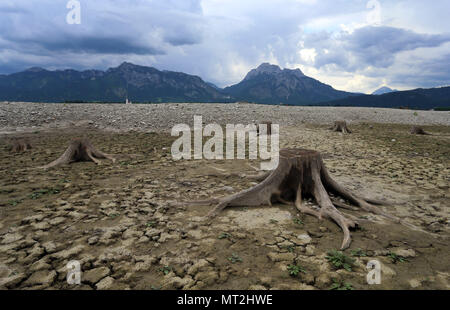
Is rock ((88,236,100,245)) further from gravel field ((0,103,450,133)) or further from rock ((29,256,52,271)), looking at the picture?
gravel field ((0,103,450,133))

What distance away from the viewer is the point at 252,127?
17828 mm

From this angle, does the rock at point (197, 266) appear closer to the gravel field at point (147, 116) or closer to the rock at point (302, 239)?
the rock at point (302, 239)

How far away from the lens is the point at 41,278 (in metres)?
2.82

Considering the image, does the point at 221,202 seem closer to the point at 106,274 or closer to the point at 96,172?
the point at 106,274

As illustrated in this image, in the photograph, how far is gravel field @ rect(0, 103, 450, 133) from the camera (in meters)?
16.0

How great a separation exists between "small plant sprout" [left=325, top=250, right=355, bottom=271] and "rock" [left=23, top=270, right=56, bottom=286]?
3543 mm

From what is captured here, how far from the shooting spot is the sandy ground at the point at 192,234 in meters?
2.85

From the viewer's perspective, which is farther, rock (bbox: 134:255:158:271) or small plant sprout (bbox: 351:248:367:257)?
small plant sprout (bbox: 351:248:367:257)

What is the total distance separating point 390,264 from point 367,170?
5118 millimetres

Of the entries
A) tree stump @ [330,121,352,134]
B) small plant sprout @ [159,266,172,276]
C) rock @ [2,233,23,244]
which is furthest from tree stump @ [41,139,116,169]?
tree stump @ [330,121,352,134]

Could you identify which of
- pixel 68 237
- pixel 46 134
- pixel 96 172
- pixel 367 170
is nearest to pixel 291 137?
pixel 367 170

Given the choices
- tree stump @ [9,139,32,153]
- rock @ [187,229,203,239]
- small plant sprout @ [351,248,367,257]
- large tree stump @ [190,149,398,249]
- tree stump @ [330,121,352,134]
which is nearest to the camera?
small plant sprout @ [351,248,367,257]

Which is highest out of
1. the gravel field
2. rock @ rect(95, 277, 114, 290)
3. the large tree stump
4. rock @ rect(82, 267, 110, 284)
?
the gravel field

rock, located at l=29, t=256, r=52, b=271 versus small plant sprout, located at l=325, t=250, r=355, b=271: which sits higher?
small plant sprout, located at l=325, t=250, r=355, b=271
